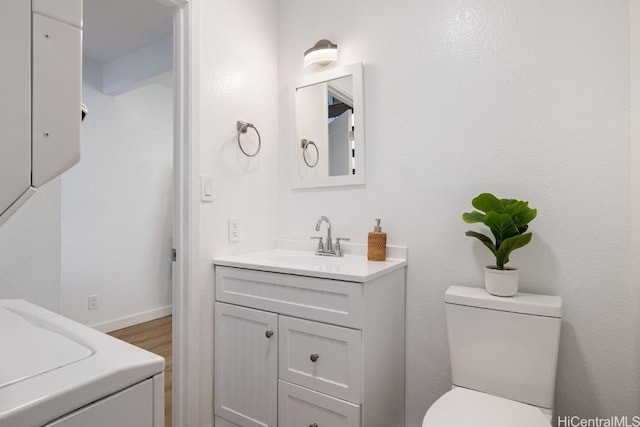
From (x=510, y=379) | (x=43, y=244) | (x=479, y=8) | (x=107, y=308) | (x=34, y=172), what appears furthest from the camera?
(x=107, y=308)

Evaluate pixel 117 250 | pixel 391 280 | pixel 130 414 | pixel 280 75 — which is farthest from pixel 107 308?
pixel 130 414

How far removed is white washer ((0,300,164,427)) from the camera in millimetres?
Result: 416

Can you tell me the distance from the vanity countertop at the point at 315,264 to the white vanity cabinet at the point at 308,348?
15mm

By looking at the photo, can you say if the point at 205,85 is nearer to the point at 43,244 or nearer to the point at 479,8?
the point at 43,244

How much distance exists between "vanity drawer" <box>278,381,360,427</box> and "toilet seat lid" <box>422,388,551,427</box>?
300 millimetres

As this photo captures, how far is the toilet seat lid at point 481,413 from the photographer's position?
994 mm

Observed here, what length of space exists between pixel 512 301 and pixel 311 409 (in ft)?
2.85

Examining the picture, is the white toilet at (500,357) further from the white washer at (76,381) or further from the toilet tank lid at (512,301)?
the white washer at (76,381)

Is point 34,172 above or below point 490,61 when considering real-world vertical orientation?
below

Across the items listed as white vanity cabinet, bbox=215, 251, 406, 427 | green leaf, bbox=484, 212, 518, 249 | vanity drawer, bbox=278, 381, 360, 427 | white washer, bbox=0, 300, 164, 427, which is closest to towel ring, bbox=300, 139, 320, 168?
white vanity cabinet, bbox=215, 251, 406, 427

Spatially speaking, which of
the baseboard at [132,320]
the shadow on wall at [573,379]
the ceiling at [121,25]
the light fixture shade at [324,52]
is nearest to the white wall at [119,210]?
the baseboard at [132,320]

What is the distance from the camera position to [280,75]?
2064 mm

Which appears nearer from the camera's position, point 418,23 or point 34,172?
point 34,172

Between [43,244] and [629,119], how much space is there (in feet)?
6.85
